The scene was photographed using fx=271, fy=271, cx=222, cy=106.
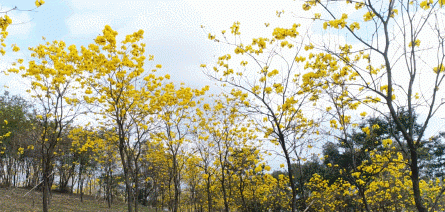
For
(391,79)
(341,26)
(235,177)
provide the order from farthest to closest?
1. (235,177)
2. (341,26)
3. (391,79)

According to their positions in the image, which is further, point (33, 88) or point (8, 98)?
point (8, 98)

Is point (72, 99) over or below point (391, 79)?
over

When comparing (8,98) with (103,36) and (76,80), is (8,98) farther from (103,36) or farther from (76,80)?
(103,36)

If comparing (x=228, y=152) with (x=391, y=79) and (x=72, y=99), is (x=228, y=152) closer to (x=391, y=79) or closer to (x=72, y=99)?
(x=72, y=99)

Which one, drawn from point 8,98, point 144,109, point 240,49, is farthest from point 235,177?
point 8,98

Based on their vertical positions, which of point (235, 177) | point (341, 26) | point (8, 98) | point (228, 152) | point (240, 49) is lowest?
point (235, 177)

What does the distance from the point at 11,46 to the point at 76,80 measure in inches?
66.3

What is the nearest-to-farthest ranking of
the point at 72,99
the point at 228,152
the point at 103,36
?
the point at 103,36
the point at 72,99
the point at 228,152

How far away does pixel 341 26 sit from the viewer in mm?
3498

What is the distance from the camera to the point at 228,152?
1075 centimetres

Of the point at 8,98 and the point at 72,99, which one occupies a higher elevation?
the point at 8,98

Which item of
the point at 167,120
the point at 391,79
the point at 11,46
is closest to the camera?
the point at 391,79

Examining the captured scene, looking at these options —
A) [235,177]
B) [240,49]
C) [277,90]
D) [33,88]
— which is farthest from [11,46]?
[235,177]

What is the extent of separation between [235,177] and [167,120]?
4.73 m
